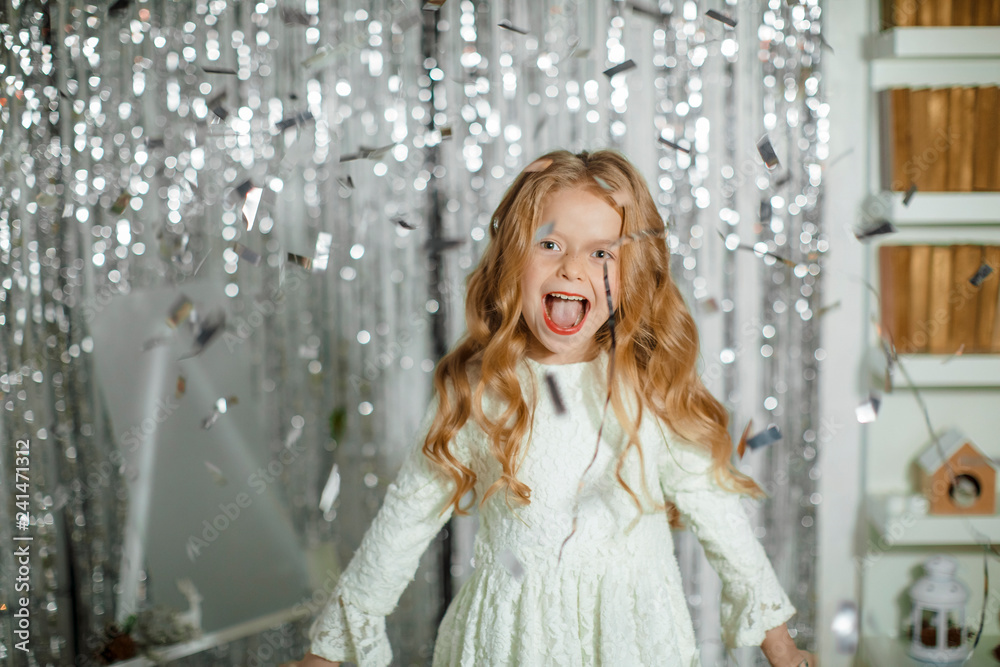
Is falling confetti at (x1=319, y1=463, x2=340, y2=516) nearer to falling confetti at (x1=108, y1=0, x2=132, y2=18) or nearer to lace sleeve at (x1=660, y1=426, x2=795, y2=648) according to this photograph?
lace sleeve at (x1=660, y1=426, x2=795, y2=648)

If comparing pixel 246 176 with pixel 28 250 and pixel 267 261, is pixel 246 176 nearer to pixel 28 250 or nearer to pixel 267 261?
pixel 267 261

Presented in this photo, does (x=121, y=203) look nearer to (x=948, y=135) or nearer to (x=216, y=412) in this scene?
(x=216, y=412)

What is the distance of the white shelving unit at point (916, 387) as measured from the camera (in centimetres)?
114

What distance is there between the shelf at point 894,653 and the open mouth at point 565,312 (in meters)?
1.01

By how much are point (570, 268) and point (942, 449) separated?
949 millimetres

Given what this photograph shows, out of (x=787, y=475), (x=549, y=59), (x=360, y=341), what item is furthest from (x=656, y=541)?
(x=549, y=59)

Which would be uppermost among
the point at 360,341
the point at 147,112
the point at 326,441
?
the point at 147,112

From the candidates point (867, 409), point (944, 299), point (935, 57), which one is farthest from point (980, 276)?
point (935, 57)

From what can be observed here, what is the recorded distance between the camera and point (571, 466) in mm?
816

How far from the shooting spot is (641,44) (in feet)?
3.90

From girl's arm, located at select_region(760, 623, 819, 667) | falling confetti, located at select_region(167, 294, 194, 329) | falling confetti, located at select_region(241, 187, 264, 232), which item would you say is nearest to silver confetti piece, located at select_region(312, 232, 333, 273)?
falling confetti, located at select_region(241, 187, 264, 232)

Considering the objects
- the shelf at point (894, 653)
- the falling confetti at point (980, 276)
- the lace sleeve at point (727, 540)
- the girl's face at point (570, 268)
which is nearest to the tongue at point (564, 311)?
the girl's face at point (570, 268)

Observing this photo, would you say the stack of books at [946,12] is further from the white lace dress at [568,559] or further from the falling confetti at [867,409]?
the white lace dress at [568,559]

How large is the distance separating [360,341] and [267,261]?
228 millimetres
